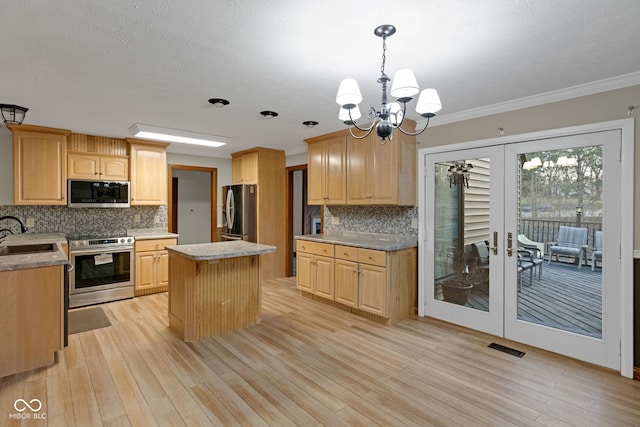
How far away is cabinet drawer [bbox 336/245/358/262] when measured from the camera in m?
3.87

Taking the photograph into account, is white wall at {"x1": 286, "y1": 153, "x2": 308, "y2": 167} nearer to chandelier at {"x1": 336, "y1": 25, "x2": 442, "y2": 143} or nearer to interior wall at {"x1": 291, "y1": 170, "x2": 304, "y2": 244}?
interior wall at {"x1": 291, "y1": 170, "x2": 304, "y2": 244}

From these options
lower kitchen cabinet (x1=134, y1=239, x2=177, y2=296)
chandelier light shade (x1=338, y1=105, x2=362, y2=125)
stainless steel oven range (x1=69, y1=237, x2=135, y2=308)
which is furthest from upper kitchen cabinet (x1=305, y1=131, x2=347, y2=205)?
stainless steel oven range (x1=69, y1=237, x2=135, y2=308)

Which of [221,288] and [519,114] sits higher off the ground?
[519,114]

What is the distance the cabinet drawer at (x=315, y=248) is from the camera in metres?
4.20

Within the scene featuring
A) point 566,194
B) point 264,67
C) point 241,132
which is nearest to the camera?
point 264,67

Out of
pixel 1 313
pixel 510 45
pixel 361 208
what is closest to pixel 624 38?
pixel 510 45

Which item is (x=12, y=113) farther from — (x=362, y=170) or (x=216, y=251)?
(x=362, y=170)

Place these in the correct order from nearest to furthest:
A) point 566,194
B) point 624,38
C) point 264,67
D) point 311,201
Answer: point 624,38 < point 264,67 < point 566,194 < point 311,201

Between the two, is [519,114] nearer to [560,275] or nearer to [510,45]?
[510,45]

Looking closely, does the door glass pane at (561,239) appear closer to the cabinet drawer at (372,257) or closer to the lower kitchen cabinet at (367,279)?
the lower kitchen cabinet at (367,279)

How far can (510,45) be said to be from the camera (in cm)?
207

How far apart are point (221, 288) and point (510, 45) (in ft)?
10.2

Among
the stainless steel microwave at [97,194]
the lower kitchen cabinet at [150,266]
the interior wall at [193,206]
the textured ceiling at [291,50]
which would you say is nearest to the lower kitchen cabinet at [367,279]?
the textured ceiling at [291,50]

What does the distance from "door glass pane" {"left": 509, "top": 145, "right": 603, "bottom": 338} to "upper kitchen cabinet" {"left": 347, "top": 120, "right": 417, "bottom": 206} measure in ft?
3.74
